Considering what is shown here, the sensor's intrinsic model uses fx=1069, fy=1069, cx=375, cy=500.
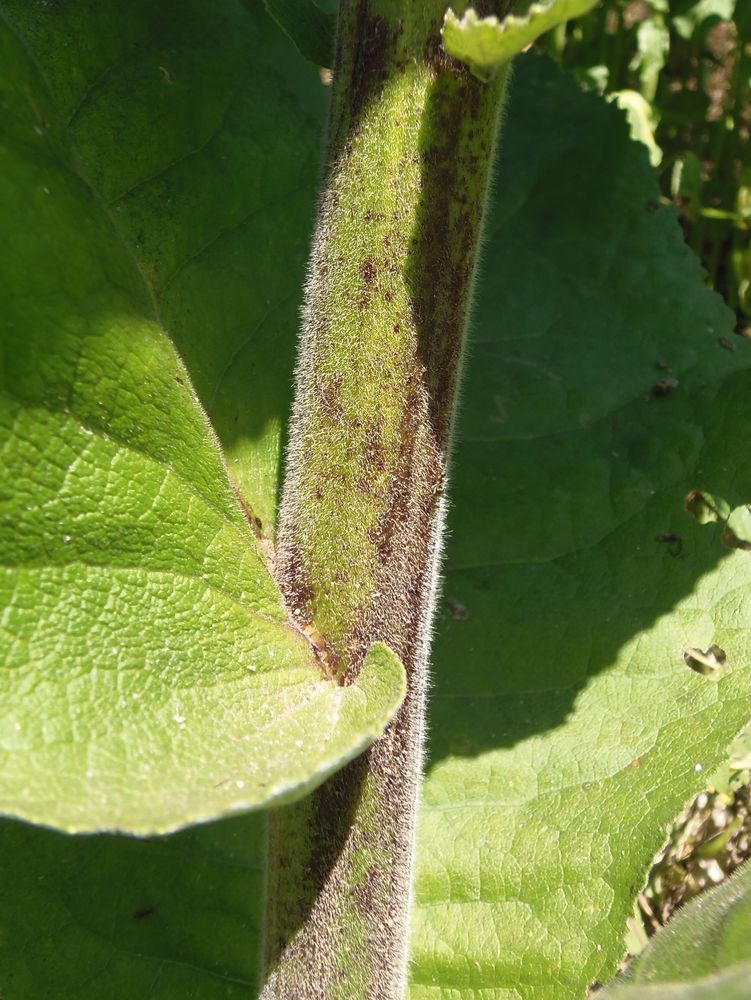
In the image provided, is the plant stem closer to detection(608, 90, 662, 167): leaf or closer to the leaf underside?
the leaf underside

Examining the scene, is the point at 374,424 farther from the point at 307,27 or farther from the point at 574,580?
the point at 574,580

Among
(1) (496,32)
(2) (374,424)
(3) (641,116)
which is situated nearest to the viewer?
(1) (496,32)

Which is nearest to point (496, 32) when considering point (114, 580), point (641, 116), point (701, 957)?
point (114, 580)

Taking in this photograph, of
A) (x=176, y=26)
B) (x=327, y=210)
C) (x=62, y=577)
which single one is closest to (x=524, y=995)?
(x=62, y=577)

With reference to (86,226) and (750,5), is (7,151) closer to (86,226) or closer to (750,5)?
(86,226)

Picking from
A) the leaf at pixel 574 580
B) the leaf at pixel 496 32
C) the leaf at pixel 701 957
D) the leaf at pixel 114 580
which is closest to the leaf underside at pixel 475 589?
the leaf at pixel 574 580

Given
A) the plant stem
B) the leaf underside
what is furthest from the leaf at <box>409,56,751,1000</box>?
the plant stem
